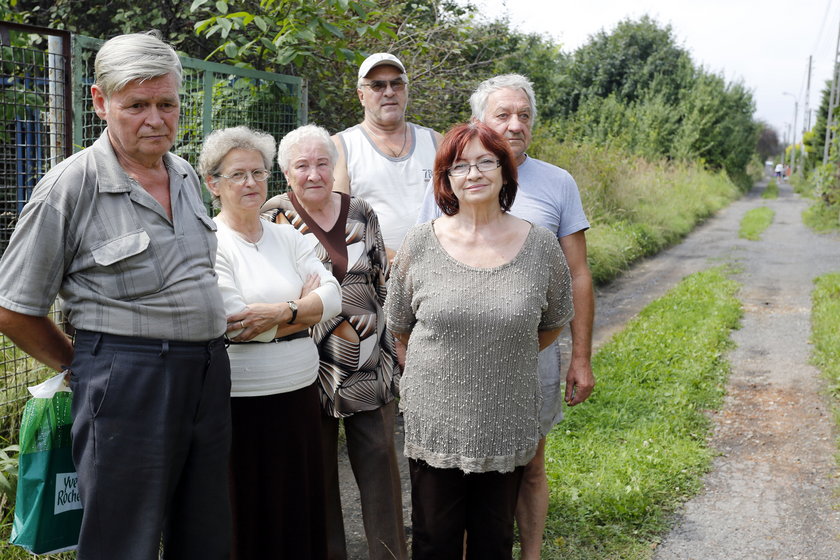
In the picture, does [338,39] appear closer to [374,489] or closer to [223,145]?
[223,145]

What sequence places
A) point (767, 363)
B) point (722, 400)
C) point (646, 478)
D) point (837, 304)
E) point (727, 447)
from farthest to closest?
1. point (837, 304)
2. point (767, 363)
3. point (722, 400)
4. point (727, 447)
5. point (646, 478)

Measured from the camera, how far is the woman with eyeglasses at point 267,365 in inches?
109

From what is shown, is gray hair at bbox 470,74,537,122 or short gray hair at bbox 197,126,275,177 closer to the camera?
short gray hair at bbox 197,126,275,177

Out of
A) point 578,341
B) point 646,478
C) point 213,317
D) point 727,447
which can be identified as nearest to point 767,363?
point 727,447

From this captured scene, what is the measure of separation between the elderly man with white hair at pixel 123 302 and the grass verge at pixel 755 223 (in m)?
16.8

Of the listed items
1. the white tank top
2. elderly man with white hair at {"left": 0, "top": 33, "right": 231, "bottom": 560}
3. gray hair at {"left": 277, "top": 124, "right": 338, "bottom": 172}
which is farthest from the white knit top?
the white tank top

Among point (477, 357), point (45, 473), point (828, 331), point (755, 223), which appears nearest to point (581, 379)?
point (477, 357)

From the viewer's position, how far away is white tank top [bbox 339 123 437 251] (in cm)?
366

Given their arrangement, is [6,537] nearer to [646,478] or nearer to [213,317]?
[213,317]

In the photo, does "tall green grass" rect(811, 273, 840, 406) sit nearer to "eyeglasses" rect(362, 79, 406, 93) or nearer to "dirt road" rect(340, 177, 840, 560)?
"dirt road" rect(340, 177, 840, 560)

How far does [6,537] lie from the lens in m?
3.24

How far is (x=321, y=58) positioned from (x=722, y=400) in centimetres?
413

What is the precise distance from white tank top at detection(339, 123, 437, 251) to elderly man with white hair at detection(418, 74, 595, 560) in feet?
1.37

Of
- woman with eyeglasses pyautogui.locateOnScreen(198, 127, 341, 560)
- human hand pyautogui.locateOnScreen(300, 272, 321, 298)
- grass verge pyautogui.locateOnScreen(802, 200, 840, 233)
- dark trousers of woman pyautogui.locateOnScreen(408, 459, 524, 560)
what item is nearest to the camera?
dark trousers of woman pyautogui.locateOnScreen(408, 459, 524, 560)
